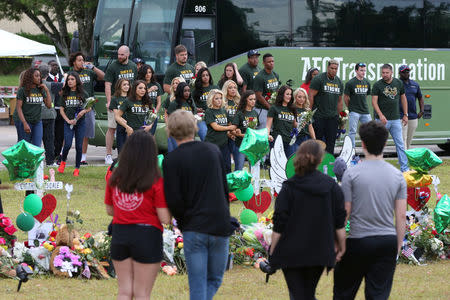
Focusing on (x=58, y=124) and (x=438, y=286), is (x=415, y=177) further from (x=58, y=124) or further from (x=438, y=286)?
(x=58, y=124)

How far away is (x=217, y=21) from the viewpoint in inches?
645

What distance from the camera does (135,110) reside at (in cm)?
1284

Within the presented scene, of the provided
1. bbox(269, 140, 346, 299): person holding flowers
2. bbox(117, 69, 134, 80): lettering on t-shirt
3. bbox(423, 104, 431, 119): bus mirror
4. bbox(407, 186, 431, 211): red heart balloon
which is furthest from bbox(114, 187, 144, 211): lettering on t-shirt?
bbox(423, 104, 431, 119): bus mirror

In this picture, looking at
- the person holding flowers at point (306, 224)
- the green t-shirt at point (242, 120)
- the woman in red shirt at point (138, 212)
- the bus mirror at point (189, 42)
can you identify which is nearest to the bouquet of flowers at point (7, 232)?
the woman in red shirt at point (138, 212)

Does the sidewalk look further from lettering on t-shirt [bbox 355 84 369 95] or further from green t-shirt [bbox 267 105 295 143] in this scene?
green t-shirt [bbox 267 105 295 143]

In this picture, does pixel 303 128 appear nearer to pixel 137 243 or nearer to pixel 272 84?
pixel 272 84

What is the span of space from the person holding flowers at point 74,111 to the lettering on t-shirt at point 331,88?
382 cm

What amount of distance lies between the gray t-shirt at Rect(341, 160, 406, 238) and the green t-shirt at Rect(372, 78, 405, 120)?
986 cm

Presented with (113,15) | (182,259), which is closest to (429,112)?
(113,15)

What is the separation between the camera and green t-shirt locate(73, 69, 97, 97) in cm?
1505

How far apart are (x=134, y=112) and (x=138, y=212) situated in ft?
24.5

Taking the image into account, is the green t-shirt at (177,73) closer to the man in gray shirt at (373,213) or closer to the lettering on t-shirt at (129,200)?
the man in gray shirt at (373,213)

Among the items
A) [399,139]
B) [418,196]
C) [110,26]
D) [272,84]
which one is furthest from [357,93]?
[418,196]

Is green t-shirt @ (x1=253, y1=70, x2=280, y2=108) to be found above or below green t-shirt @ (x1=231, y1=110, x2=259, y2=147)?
above
